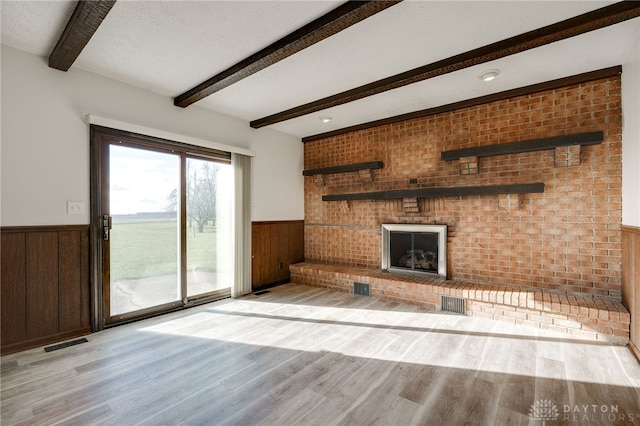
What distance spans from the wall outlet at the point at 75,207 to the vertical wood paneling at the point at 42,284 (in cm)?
25

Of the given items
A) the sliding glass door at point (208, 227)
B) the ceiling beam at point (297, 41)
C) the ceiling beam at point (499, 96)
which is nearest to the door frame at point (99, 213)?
the sliding glass door at point (208, 227)

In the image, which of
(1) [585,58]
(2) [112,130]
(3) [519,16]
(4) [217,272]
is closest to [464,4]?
(3) [519,16]

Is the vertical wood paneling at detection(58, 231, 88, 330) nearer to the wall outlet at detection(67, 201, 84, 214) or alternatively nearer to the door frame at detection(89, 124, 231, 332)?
the door frame at detection(89, 124, 231, 332)

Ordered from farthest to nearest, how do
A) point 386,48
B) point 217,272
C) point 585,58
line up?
point 217,272 → point 585,58 → point 386,48

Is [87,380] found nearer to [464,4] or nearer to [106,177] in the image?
[106,177]

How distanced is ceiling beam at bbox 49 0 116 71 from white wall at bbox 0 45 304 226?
0.25 metres

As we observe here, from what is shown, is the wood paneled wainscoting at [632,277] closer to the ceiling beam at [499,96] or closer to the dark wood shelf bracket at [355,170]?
the ceiling beam at [499,96]

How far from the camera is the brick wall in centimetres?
306

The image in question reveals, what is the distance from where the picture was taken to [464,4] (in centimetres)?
206

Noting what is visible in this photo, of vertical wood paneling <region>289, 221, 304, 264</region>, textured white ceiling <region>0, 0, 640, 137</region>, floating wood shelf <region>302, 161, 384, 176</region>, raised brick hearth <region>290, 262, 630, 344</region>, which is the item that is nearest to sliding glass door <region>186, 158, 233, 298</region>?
textured white ceiling <region>0, 0, 640, 137</region>

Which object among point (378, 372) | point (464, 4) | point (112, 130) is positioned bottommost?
point (378, 372)

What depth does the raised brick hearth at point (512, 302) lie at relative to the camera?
8.94 ft

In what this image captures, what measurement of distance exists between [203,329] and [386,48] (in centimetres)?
329

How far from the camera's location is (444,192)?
3920 mm
